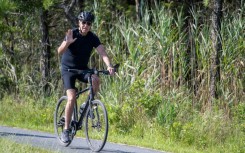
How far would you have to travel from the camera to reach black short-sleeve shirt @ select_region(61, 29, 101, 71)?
32.6 feet

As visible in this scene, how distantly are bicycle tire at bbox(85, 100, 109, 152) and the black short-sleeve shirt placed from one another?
0.63m

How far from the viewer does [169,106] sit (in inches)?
500

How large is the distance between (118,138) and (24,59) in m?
8.47

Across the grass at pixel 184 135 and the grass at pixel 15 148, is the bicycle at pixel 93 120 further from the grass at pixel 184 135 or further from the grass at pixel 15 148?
the grass at pixel 184 135

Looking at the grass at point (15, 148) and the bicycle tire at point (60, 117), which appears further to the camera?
the bicycle tire at point (60, 117)

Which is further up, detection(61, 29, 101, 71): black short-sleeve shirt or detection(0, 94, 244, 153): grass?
detection(61, 29, 101, 71): black short-sleeve shirt

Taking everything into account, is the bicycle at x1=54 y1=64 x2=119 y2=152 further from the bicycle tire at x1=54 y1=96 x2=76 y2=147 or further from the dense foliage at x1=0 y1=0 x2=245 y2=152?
the dense foliage at x1=0 y1=0 x2=245 y2=152

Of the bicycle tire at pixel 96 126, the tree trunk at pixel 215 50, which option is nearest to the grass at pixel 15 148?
the bicycle tire at pixel 96 126

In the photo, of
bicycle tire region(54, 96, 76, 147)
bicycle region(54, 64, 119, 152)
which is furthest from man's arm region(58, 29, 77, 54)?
bicycle tire region(54, 96, 76, 147)

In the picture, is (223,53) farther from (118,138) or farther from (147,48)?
(118,138)

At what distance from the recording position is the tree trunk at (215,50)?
13.3 metres

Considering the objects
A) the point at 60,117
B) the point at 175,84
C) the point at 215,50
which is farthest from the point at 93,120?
the point at 215,50

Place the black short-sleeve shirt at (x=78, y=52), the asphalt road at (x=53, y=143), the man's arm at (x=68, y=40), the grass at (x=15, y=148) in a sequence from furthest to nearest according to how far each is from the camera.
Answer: the asphalt road at (x=53, y=143)
the black short-sleeve shirt at (x=78, y=52)
the man's arm at (x=68, y=40)
the grass at (x=15, y=148)

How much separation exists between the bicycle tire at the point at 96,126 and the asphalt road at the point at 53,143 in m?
0.19
